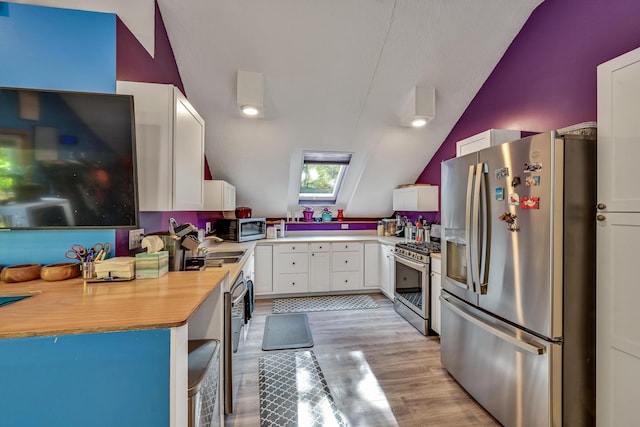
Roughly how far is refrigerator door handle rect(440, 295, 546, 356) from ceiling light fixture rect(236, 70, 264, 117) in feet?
8.21

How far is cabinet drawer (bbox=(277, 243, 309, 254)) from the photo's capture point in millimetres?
3863

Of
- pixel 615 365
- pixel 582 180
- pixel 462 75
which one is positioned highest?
pixel 462 75

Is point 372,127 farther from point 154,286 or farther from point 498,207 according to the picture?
point 154,286

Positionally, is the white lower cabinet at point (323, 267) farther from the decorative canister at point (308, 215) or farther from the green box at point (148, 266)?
the green box at point (148, 266)

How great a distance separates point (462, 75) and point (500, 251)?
2174 mm

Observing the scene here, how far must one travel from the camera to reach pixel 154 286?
1.22 meters

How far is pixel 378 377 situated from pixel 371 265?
2.11 meters

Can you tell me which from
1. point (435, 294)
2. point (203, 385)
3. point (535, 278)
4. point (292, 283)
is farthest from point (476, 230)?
point (292, 283)

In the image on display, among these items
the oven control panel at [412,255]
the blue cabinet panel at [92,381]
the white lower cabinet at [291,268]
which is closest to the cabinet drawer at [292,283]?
the white lower cabinet at [291,268]

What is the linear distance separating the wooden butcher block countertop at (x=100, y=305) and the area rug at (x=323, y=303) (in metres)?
2.36

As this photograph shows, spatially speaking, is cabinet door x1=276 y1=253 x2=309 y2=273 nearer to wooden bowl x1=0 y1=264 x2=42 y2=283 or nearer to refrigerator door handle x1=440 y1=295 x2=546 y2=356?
refrigerator door handle x1=440 y1=295 x2=546 y2=356

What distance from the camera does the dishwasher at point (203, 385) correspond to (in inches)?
41.4

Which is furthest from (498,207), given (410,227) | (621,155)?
(410,227)

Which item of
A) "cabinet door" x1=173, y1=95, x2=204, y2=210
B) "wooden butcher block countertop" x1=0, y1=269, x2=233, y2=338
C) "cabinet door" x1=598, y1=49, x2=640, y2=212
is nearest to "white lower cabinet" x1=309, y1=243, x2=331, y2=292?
"cabinet door" x1=173, y1=95, x2=204, y2=210
